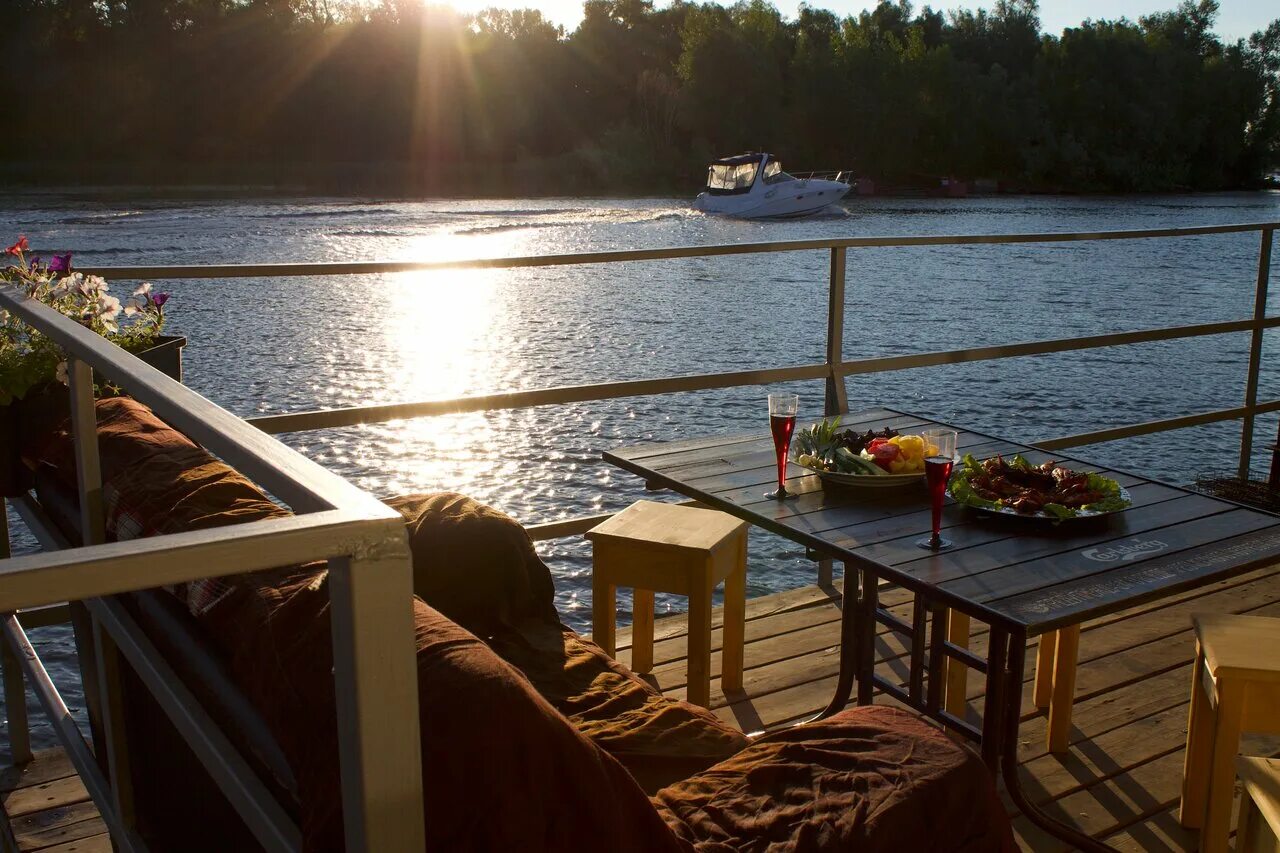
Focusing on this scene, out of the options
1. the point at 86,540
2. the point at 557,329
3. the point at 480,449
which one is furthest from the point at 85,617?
the point at 557,329

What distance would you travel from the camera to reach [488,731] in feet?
2.95

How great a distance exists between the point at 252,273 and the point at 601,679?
1275 mm

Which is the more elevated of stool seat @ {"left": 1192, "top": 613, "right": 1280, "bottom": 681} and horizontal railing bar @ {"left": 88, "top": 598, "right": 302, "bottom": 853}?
horizontal railing bar @ {"left": 88, "top": 598, "right": 302, "bottom": 853}

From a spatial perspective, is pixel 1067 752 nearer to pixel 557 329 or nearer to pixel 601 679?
pixel 601 679

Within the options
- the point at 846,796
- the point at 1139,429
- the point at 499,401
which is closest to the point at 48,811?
the point at 499,401

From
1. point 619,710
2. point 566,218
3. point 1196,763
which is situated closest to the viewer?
point 619,710

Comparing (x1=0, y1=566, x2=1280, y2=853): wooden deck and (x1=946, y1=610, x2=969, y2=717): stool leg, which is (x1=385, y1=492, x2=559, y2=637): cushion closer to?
(x1=0, y1=566, x2=1280, y2=853): wooden deck

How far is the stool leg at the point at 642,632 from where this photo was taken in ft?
8.60

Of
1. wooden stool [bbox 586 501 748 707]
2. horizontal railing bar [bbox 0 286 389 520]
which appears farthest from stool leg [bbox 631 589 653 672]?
horizontal railing bar [bbox 0 286 389 520]

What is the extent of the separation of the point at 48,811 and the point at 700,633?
1243 millimetres

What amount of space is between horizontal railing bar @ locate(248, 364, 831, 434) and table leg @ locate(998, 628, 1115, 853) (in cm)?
102

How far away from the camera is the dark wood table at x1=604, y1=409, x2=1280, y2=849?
1671 millimetres

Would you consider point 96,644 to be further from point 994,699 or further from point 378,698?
point 994,699

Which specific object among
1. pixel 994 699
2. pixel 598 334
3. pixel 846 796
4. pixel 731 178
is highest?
pixel 731 178
